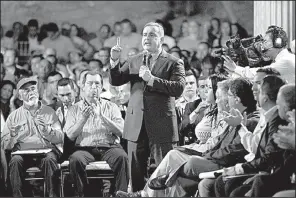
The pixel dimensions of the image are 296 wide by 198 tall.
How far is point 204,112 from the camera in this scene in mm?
7492

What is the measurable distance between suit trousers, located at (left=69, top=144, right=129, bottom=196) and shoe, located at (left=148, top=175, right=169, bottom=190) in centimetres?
108

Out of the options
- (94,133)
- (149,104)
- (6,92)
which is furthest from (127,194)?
(6,92)

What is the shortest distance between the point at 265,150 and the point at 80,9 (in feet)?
31.3

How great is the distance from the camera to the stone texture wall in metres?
14.3

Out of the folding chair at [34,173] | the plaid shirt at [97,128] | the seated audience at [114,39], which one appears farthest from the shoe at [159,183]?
the seated audience at [114,39]

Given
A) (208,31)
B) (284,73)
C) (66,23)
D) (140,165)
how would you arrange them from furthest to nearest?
(66,23) → (208,31) → (140,165) → (284,73)

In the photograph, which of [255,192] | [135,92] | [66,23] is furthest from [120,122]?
[66,23]

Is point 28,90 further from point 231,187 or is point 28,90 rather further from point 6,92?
point 231,187

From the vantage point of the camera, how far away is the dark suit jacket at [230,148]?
19.7 feet

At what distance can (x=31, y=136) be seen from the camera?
25.5 feet

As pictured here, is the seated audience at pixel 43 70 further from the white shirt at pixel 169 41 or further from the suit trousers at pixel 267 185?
the suit trousers at pixel 267 185

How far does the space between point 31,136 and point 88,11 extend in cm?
711

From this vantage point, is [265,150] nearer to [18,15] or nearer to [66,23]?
[66,23]

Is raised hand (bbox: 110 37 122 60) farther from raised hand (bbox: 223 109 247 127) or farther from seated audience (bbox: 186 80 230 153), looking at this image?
raised hand (bbox: 223 109 247 127)
